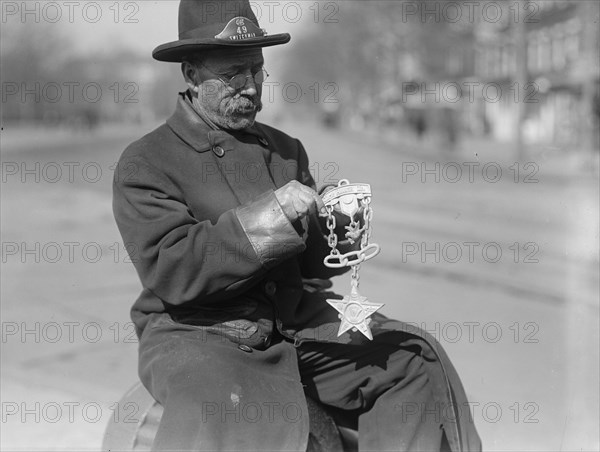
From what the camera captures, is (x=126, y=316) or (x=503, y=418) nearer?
(x=503, y=418)

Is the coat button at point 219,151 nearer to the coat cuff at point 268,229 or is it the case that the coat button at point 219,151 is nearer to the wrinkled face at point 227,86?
the wrinkled face at point 227,86

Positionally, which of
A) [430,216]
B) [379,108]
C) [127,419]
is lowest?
[379,108]

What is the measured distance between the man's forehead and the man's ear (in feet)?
0.23

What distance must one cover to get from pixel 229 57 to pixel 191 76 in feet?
0.55

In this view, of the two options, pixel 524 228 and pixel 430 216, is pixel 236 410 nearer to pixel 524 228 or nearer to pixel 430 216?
pixel 524 228

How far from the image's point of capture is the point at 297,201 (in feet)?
7.60

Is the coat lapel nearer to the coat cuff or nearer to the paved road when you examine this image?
the coat cuff

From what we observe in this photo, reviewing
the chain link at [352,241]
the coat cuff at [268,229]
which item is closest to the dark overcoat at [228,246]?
the coat cuff at [268,229]

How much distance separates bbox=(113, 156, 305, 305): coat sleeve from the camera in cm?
232

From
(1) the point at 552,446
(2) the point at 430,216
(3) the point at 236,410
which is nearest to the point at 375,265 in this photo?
(2) the point at 430,216

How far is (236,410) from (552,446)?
2.04 meters

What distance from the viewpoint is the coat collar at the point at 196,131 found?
2.64 meters

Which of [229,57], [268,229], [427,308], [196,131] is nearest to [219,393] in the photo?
[268,229]

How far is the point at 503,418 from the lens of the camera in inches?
164
